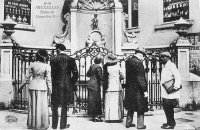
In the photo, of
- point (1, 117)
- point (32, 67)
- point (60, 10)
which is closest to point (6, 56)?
point (1, 117)

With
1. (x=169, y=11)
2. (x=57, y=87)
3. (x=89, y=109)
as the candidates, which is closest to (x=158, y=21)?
(x=169, y=11)

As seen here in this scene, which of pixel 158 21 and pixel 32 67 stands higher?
pixel 158 21

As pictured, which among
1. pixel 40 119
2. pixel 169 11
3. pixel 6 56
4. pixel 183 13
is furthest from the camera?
pixel 169 11

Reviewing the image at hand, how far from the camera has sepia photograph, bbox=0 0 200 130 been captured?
6.91m

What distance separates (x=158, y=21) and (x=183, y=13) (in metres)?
1.36

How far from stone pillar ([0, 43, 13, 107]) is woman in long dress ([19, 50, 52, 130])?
3.00 meters

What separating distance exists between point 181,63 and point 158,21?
3.97m

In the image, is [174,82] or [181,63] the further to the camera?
[181,63]

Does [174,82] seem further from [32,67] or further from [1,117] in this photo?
[1,117]

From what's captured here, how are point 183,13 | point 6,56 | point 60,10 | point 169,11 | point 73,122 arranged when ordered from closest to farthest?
point 73,122 < point 6,56 < point 183,13 < point 169,11 < point 60,10

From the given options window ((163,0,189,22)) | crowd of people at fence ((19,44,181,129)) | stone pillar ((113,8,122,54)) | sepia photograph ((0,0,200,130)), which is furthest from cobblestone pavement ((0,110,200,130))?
window ((163,0,189,22))

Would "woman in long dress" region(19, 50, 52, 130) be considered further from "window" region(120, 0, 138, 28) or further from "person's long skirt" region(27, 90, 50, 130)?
"window" region(120, 0, 138, 28)

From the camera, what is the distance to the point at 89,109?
26.8 ft

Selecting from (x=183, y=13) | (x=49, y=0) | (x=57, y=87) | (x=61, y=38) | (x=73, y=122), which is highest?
(x=49, y=0)
